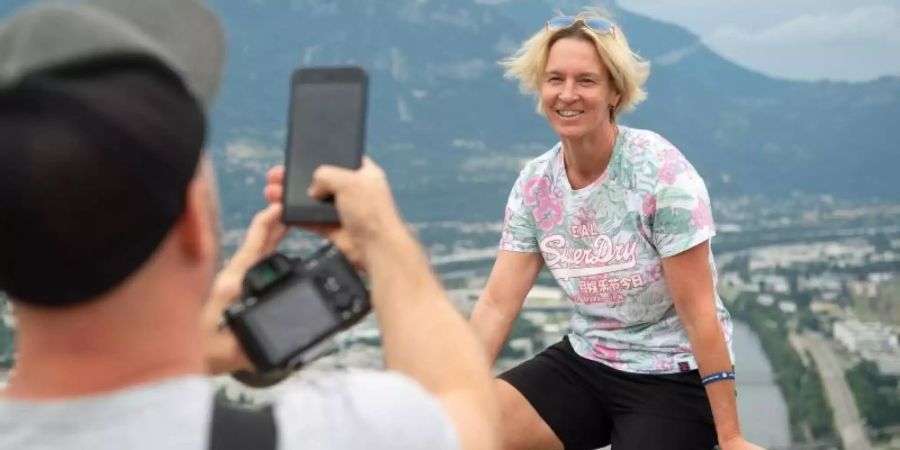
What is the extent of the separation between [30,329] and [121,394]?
100mm

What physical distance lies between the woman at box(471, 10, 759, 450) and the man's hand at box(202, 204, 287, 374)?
1.60 m

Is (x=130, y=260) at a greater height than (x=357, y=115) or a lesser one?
lesser

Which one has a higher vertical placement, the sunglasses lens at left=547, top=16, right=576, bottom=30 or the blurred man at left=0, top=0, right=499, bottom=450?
the sunglasses lens at left=547, top=16, right=576, bottom=30

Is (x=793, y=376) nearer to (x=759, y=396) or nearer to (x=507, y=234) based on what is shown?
(x=759, y=396)

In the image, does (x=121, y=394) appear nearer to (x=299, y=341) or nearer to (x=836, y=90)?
(x=299, y=341)

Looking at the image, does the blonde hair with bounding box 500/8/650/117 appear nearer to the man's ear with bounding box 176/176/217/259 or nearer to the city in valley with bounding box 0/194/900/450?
the city in valley with bounding box 0/194/900/450

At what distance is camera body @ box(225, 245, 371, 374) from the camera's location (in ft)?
4.11

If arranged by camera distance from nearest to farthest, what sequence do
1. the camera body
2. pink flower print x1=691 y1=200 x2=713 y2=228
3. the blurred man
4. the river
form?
the blurred man < the camera body < pink flower print x1=691 y1=200 x2=713 y2=228 < the river

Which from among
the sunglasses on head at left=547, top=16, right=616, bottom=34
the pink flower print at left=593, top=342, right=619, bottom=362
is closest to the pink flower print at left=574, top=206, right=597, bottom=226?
the pink flower print at left=593, top=342, right=619, bottom=362

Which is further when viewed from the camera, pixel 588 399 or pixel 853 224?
pixel 853 224

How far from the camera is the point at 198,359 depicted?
42.3 inches

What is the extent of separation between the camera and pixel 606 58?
10.3 ft

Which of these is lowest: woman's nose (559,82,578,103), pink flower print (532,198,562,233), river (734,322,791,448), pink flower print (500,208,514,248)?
river (734,322,791,448)

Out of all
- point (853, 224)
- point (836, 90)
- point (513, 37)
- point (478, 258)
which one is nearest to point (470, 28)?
point (513, 37)
